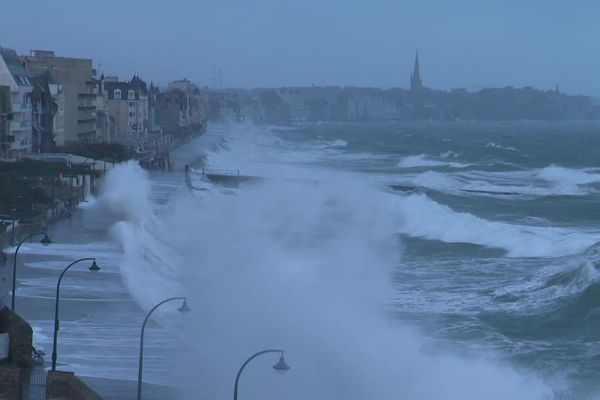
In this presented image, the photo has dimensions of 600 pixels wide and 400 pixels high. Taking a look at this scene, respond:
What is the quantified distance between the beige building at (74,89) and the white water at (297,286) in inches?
546

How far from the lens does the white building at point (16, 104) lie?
3819cm

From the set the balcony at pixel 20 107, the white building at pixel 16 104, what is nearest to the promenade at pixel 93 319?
the white building at pixel 16 104

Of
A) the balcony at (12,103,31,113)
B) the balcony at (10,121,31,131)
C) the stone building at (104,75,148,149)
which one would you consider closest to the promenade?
the balcony at (10,121,31,131)

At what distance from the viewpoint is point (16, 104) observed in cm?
3900

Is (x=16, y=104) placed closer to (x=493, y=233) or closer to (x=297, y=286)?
(x=493, y=233)

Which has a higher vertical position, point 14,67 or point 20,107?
point 14,67

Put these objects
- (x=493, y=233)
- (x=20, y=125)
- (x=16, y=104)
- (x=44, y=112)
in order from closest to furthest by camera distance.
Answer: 1. (x=493, y=233)
2. (x=16, y=104)
3. (x=20, y=125)
4. (x=44, y=112)

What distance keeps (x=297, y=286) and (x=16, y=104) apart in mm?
22097

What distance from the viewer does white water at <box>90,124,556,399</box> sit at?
13469 millimetres

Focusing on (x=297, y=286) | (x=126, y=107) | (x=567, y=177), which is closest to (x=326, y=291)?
(x=297, y=286)

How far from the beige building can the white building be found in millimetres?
7783

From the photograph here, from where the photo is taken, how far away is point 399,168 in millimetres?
61531

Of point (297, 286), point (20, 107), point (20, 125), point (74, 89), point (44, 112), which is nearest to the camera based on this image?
point (297, 286)

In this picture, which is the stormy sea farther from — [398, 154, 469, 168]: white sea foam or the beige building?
[398, 154, 469, 168]: white sea foam
